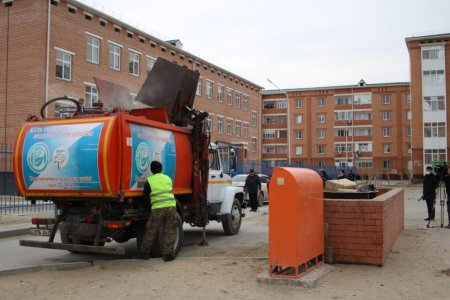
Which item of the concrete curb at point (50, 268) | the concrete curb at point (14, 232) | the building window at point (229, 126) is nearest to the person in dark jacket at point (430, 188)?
the concrete curb at point (50, 268)

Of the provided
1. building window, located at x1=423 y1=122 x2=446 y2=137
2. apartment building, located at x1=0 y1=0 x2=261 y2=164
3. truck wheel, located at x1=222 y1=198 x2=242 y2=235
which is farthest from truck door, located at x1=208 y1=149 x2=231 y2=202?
building window, located at x1=423 y1=122 x2=446 y2=137

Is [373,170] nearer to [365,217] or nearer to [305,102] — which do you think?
[305,102]

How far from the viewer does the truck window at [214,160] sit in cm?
1176

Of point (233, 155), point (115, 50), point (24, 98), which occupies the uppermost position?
point (115, 50)

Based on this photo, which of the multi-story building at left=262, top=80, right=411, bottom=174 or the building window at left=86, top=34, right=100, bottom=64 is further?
the multi-story building at left=262, top=80, right=411, bottom=174

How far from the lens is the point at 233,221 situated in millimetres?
13164

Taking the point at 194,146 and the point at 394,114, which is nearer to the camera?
the point at 194,146

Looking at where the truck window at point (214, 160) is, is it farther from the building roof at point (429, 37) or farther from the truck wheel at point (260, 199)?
the building roof at point (429, 37)

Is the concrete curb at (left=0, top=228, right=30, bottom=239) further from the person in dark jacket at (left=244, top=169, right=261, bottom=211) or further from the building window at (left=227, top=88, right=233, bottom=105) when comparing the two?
the building window at (left=227, top=88, right=233, bottom=105)

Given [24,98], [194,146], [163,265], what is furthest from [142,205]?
[24,98]

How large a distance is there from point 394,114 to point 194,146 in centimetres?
7336

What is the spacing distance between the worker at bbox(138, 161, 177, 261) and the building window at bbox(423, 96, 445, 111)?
5454 cm

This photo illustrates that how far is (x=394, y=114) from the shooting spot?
78.4 meters

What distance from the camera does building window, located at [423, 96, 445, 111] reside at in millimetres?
56928
